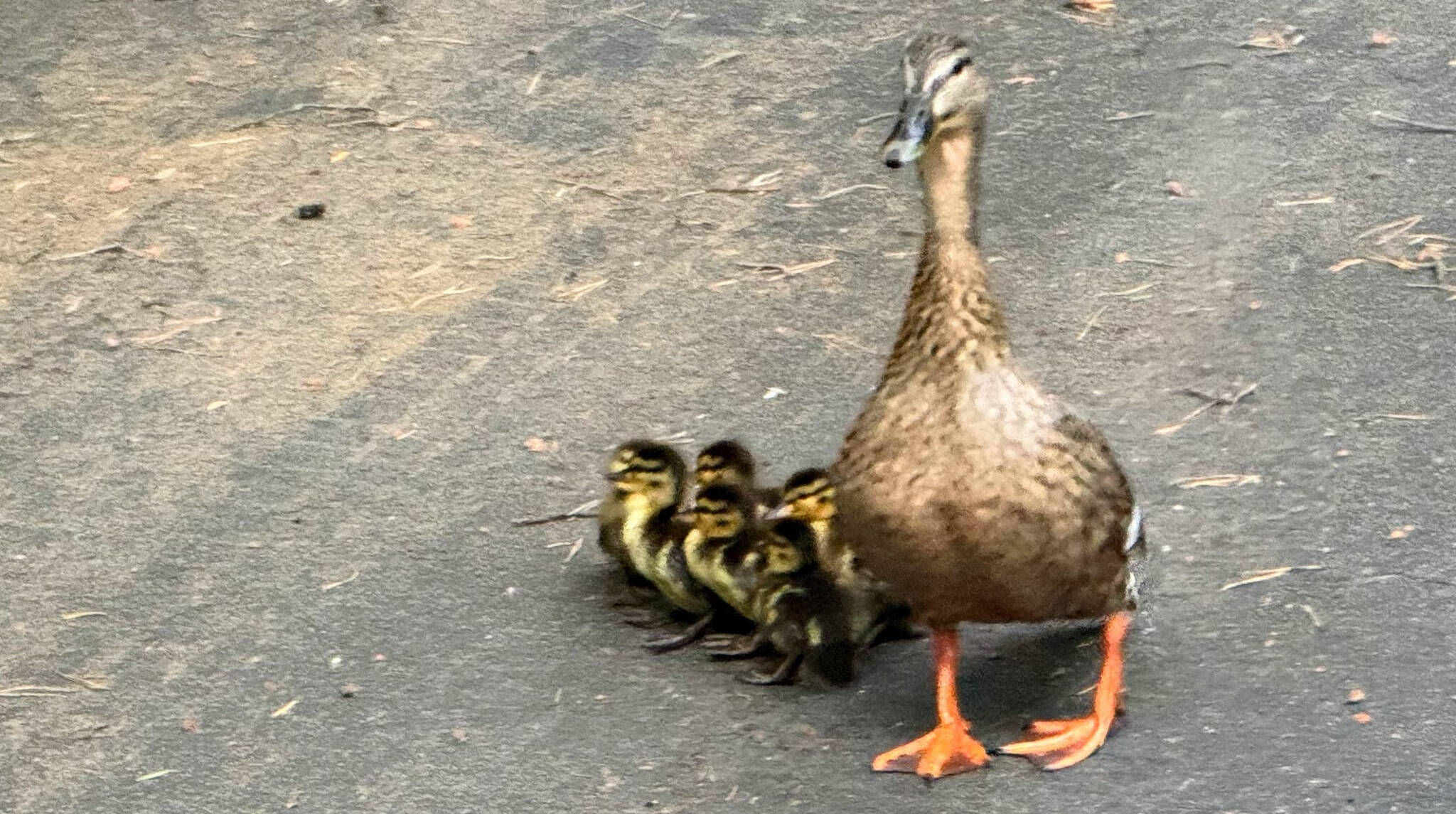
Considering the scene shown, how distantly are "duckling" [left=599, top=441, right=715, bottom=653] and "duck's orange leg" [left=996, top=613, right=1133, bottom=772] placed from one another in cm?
89

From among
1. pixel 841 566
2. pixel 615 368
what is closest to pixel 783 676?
pixel 841 566

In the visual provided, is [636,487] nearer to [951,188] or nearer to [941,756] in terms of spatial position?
[941,756]

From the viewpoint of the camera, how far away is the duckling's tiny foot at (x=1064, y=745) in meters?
4.22

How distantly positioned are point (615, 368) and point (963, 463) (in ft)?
7.05

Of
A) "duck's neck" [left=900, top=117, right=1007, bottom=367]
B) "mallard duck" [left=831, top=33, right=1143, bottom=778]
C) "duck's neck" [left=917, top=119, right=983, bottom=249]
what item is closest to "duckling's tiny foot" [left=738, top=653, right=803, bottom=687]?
"mallard duck" [left=831, top=33, right=1143, bottom=778]

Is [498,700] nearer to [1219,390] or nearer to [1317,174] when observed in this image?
[1219,390]

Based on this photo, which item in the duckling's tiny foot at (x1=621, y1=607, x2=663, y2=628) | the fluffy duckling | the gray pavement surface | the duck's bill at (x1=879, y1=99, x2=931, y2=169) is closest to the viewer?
the duck's bill at (x1=879, y1=99, x2=931, y2=169)

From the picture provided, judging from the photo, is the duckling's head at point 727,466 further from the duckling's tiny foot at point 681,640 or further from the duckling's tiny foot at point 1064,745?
the duckling's tiny foot at point 1064,745

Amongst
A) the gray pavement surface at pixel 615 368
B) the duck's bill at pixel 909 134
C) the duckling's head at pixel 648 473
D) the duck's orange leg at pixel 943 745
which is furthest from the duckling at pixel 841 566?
the duck's bill at pixel 909 134

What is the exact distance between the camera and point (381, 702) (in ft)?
15.1

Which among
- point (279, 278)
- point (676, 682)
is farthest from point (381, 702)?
point (279, 278)

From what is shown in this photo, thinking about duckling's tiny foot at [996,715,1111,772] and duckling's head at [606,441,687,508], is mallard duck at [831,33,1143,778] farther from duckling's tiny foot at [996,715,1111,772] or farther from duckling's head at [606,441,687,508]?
duckling's head at [606,441,687,508]

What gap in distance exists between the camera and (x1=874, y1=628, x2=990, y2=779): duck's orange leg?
167 inches

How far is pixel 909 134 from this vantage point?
4016 millimetres
